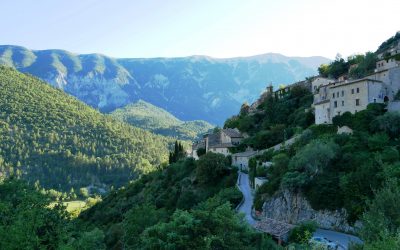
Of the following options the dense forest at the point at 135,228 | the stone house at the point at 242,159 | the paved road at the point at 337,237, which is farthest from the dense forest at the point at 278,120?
the paved road at the point at 337,237

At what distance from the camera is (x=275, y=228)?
1652 inches

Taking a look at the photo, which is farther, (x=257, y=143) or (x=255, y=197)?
(x=257, y=143)

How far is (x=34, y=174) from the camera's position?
644 ft

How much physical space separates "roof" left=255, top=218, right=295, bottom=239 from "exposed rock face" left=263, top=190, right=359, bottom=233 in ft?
16.5

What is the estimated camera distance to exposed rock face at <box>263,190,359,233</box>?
43938 mm

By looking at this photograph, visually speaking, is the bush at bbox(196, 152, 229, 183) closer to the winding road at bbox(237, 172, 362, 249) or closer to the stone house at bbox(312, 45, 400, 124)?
the winding road at bbox(237, 172, 362, 249)

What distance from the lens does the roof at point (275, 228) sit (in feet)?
132

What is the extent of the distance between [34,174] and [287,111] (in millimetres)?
150977

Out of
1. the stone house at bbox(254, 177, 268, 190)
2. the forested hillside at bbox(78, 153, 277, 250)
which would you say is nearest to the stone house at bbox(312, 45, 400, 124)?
the stone house at bbox(254, 177, 268, 190)

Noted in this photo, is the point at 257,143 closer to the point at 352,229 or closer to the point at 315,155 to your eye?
the point at 315,155

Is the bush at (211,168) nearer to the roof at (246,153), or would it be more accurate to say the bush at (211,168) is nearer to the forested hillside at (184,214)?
the forested hillside at (184,214)

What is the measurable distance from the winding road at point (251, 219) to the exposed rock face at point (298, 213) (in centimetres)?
116

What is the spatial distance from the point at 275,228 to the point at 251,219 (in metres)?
9.07

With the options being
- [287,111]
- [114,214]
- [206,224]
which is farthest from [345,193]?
[114,214]
